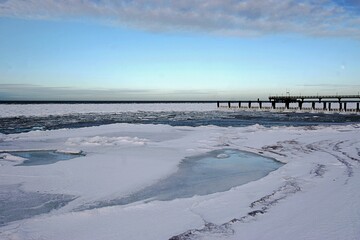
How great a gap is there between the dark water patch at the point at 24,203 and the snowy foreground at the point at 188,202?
16 cm

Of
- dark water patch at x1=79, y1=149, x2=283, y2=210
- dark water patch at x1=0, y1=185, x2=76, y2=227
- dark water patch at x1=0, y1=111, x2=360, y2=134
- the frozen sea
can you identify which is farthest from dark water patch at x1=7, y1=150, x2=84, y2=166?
dark water patch at x1=0, y1=111, x2=360, y2=134

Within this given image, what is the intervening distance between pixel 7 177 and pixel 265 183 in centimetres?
582

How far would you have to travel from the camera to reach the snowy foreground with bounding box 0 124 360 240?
420 cm

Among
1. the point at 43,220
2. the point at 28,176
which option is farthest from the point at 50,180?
the point at 43,220

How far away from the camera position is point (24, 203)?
18.5 ft

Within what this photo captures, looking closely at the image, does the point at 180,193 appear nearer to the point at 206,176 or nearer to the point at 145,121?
the point at 206,176

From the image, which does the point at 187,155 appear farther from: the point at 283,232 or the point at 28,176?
the point at 283,232

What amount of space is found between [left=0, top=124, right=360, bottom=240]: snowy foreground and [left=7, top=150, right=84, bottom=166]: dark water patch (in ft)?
1.41

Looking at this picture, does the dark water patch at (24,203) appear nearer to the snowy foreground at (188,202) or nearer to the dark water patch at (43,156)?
the snowy foreground at (188,202)

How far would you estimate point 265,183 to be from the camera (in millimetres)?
6816

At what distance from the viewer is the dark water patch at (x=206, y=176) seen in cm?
609

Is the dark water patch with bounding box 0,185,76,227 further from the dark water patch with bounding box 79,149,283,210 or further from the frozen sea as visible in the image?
the dark water patch with bounding box 79,149,283,210

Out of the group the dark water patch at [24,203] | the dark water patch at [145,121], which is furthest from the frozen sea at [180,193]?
the dark water patch at [145,121]

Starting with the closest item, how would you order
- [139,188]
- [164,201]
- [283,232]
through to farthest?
1. [283,232]
2. [164,201]
3. [139,188]
